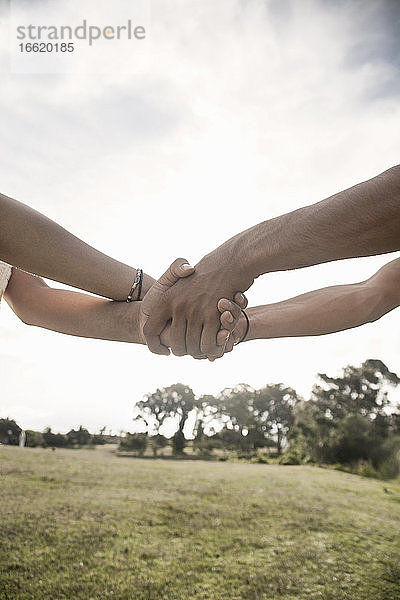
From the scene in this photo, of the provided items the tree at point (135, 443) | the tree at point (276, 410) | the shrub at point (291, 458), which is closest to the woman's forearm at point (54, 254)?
the tree at point (135, 443)

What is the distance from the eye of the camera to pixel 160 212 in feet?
16.0

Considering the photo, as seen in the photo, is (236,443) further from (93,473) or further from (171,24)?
(171,24)

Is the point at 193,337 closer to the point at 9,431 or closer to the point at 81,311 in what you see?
the point at 81,311

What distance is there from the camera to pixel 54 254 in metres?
1.15

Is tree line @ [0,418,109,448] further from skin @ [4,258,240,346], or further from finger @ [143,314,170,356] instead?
finger @ [143,314,170,356]

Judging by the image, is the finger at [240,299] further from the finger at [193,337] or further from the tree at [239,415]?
the tree at [239,415]

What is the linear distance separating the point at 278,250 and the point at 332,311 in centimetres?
70

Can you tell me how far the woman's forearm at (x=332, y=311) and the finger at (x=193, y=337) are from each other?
31 cm

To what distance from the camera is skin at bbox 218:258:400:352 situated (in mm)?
1596

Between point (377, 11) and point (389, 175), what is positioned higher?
point (377, 11)

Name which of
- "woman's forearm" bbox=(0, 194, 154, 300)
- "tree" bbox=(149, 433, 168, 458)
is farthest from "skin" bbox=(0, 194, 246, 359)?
"tree" bbox=(149, 433, 168, 458)

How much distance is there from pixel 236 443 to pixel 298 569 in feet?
8.76

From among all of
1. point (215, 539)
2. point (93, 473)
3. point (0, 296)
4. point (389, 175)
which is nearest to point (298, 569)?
point (215, 539)

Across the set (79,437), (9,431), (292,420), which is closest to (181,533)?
(79,437)
